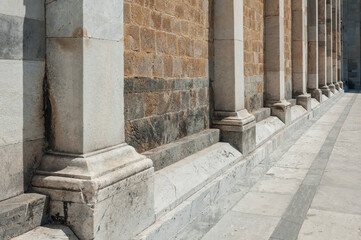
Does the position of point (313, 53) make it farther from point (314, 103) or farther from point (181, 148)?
point (181, 148)

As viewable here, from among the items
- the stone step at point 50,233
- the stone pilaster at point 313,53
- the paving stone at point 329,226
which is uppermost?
the stone pilaster at point 313,53

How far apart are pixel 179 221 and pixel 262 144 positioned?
3.34 m

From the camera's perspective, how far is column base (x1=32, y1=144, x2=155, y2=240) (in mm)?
2572

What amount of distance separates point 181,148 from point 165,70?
780 millimetres

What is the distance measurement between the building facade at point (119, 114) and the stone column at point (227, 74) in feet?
0.04

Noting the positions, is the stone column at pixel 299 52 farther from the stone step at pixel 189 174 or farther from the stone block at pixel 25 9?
the stone block at pixel 25 9

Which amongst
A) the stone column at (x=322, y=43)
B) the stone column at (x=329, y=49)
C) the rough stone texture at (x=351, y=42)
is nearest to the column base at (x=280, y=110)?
the stone column at (x=322, y=43)

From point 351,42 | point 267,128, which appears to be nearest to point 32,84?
point 267,128

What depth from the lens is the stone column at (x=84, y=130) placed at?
2605 millimetres

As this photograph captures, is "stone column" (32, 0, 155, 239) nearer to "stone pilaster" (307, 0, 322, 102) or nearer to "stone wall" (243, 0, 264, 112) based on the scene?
"stone wall" (243, 0, 264, 112)

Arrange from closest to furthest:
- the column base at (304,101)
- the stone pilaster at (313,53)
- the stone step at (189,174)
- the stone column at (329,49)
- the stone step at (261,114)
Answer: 1. the stone step at (189,174)
2. the stone step at (261,114)
3. the column base at (304,101)
4. the stone pilaster at (313,53)
5. the stone column at (329,49)

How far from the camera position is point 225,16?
567cm

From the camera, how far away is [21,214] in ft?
8.09

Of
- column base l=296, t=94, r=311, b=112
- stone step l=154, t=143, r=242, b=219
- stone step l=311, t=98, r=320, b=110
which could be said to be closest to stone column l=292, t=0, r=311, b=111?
column base l=296, t=94, r=311, b=112
